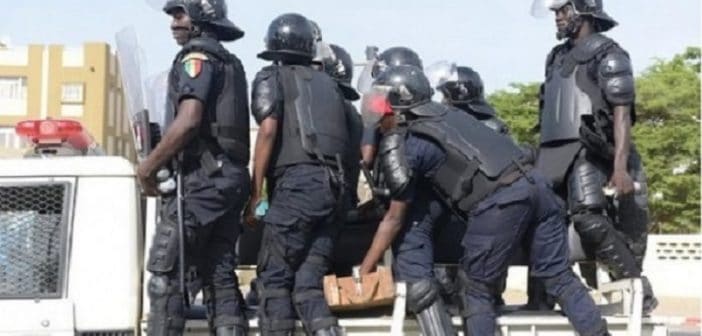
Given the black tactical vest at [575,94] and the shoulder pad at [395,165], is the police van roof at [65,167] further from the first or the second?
the black tactical vest at [575,94]

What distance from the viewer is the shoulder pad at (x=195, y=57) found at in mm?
4625

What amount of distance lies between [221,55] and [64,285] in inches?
45.6

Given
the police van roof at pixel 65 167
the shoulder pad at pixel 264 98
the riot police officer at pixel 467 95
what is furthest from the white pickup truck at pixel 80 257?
the riot police officer at pixel 467 95

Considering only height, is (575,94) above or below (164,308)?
above

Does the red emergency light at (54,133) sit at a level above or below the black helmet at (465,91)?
below

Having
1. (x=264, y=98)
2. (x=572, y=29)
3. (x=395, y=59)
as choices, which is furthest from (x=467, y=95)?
(x=264, y=98)

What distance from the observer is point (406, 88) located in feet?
16.0

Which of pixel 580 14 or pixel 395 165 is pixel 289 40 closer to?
pixel 395 165

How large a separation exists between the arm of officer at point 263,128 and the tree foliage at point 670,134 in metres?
27.2

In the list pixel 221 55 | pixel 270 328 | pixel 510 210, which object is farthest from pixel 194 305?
pixel 510 210

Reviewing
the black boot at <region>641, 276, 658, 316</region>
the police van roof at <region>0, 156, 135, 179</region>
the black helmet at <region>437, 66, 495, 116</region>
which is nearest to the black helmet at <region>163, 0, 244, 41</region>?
the police van roof at <region>0, 156, 135, 179</region>

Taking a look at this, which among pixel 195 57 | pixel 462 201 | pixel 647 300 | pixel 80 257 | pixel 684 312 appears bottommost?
pixel 684 312

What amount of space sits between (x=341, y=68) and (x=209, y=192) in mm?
2270

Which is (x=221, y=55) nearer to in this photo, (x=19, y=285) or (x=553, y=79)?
(x=19, y=285)
